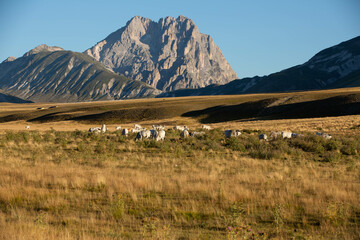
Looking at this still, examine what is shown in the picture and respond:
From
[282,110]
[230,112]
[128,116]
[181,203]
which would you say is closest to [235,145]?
[181,203]

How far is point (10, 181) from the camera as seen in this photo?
10.6 metres

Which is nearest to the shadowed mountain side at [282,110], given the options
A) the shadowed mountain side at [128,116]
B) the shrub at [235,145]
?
the shadowed mountain side at [128,116]

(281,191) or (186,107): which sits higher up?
Answer: (186,107)

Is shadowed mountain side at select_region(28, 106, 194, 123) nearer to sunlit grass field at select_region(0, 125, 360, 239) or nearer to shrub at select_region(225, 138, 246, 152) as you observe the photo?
shrub at select_region(225, 138, 246, 152)

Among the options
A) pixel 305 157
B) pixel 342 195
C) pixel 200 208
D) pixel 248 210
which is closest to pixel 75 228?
pixel 200 208

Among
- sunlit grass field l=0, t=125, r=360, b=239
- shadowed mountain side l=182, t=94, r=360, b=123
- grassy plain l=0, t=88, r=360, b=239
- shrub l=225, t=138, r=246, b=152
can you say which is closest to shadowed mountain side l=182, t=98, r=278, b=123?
shadowed mountain side l=182, t=94, r=360, b=123

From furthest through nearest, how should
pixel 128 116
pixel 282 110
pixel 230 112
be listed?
1. pixel 128 116
2. pixel 230 112
3. pixel 282 110

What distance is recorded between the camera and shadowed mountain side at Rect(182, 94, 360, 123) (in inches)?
2687

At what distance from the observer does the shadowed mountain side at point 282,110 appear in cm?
6824

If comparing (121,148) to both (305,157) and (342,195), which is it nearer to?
(305,157)

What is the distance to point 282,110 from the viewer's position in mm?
77000

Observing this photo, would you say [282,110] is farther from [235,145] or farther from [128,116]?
[235,145]

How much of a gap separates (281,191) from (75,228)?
605 centimetres

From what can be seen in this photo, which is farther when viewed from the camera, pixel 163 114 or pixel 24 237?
pixel 163 114
